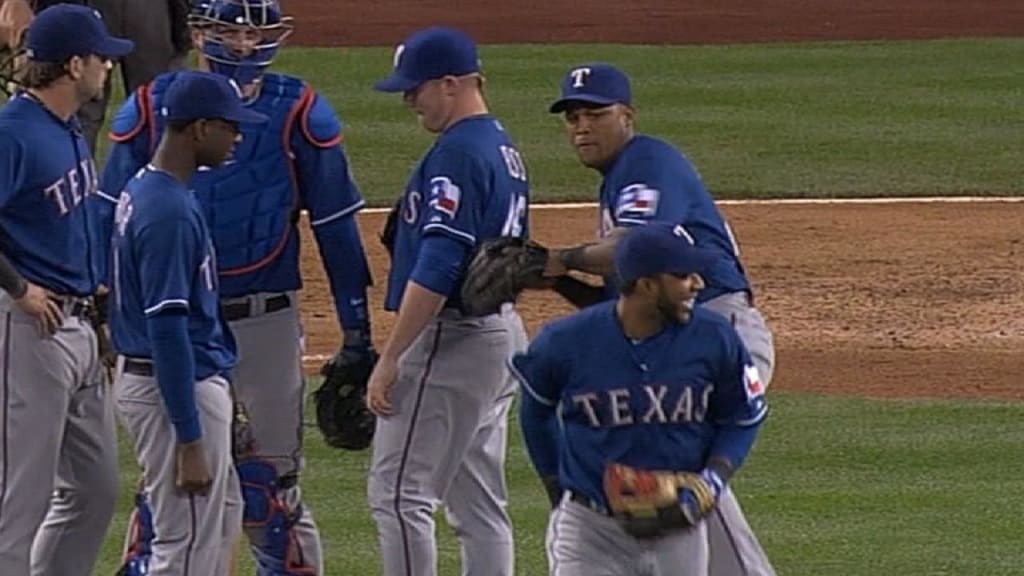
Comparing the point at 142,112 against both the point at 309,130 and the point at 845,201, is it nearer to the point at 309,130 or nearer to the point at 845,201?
the point at 309,130

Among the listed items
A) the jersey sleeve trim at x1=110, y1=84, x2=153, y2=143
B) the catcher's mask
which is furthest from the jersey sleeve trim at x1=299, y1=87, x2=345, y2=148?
the jersey sleeve trim at x1=110, y1=84, x2=153, y2=143

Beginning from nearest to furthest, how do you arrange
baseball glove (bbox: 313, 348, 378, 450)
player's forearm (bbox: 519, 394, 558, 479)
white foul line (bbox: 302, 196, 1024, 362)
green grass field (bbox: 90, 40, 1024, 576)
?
player's forearm (bbox: 519, 394, 558, 479), baseball glove (bbox: 313, 348, 378, 450), green grass field (bbox: 90, 40, 1024, 576), white foul line (bbox: 302, 196, 1024, 362)

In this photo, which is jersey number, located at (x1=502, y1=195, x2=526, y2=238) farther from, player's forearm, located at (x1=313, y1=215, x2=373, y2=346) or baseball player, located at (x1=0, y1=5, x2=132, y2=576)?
baseball player, located at (x1=0, y1=5, x2=132, y2=576)

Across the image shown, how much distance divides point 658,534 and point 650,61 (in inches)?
622

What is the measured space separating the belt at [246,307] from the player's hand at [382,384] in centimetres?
37

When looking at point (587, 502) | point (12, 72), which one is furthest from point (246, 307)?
point (587, 502)

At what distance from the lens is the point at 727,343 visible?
5484 mm

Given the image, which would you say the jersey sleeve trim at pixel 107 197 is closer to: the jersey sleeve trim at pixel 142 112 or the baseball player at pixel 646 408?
the jersey sleeve trim at pixel 142 112

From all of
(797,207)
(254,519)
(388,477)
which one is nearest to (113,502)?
(254,519)

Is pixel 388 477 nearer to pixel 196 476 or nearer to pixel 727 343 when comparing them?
pixel 196 476

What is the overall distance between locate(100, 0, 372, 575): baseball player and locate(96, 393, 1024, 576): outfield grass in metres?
0.99

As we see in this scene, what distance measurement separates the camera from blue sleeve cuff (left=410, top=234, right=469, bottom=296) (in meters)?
6.20

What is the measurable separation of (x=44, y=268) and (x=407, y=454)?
110 cm

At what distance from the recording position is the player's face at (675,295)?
5395 millimetres
